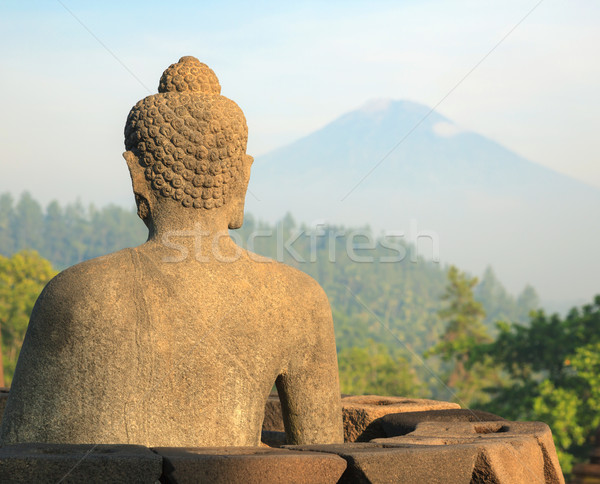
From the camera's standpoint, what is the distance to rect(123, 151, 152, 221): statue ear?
4.08m

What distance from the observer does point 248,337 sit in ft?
12.7

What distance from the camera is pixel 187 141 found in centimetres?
401

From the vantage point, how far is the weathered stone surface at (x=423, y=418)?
4512 millimetres

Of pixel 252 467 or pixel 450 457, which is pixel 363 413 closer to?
pixel 450 457

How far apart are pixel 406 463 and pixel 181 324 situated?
4.20ft

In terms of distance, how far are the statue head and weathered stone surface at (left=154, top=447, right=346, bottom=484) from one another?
1.46 metres

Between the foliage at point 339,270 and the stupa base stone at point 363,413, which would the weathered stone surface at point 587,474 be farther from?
the foliage at point 339,270

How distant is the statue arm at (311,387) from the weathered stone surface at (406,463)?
2.45 feet

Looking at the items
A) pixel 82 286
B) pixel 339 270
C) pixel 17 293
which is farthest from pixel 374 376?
pixel 339 270

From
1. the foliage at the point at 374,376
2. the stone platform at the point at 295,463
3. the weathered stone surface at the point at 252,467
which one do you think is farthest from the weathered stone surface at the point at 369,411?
the foliage at the point at 374,376

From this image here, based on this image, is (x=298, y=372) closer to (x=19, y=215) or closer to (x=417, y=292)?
(x=19, y=215)

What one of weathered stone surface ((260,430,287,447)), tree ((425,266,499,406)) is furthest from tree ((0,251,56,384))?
weathered stone surface ((260,430,287,447))

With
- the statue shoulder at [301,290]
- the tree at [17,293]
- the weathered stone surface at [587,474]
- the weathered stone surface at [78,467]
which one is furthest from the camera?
the tree at [17,293]

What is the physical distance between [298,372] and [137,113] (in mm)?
1621
